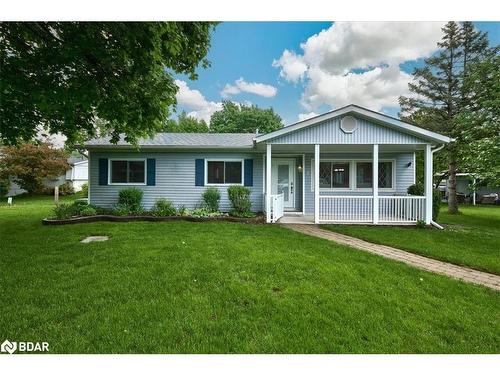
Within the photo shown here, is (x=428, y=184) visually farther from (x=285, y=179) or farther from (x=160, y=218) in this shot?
(x=160, y=218)

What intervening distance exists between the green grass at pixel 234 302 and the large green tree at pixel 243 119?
30.5 m

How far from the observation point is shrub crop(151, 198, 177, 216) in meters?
8.76

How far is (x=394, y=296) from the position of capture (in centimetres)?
326

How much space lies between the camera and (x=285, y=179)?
10.4 meters

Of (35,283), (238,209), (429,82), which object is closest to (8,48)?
(35,283)

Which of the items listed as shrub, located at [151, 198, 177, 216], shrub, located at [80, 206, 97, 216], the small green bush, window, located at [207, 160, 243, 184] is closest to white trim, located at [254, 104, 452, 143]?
window, located at [207, 160, 243, 184]

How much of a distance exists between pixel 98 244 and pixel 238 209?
456 cm

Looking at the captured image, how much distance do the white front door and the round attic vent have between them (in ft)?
9.03

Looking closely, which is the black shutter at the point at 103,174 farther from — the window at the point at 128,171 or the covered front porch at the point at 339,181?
the covered front porch at the point at 339,181

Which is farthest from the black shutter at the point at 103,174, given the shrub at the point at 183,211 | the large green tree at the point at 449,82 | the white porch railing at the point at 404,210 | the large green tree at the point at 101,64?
the large green tree at the point at 449,82

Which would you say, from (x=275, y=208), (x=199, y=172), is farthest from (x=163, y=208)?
(x=275, y=208)

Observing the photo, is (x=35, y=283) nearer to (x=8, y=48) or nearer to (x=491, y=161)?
(x=8, y=48)

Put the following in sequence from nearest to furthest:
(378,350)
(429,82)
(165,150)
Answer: (378,350), (165,150), (429,82)

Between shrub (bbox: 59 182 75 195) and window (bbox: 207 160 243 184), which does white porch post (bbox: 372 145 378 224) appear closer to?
window (bbox: 207 160 243 184)
